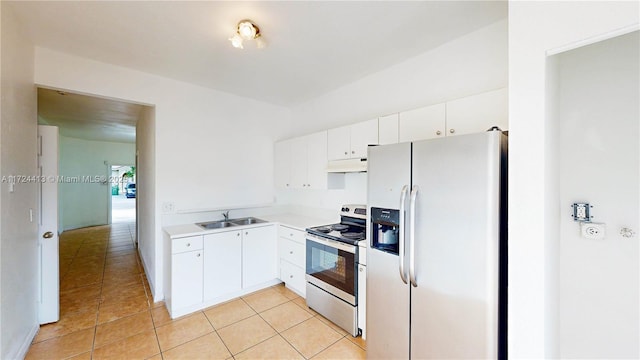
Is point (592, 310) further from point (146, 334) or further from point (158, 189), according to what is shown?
point (158, 189)

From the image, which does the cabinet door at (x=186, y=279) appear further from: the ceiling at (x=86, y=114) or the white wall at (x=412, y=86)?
the ceiling at (x=86, y=114)

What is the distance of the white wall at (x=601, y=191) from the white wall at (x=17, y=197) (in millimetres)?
3710

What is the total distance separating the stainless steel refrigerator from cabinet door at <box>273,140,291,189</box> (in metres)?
2.07

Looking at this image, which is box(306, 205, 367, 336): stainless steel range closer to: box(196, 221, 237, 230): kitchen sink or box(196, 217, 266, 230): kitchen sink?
box(196, 217, 266, 230): kitchen sink

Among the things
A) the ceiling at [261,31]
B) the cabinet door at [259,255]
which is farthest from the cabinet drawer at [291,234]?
the ceiling at [261,31]

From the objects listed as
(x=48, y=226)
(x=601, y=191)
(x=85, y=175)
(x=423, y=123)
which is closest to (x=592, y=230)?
(x=601, y=191)

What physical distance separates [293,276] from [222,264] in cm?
87

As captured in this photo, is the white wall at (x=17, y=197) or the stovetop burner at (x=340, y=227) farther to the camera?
the stovetop burner at (x=340, y=227)

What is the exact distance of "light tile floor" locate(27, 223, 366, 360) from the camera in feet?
7.08

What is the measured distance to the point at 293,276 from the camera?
320cm

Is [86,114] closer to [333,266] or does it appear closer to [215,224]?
[215,224]

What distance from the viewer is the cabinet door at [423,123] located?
6.96 ft

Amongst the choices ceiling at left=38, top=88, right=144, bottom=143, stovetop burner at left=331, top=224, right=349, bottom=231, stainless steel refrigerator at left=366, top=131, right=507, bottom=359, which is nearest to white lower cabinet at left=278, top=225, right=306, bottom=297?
stovetop burner at left=331, top=224, right=349, bottom=231

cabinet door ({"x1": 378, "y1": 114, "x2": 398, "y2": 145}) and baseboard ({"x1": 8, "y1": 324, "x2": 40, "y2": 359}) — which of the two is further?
cabinet door ({"x1": 378, "y1": 114, "x2": 398, "y2": 145})
